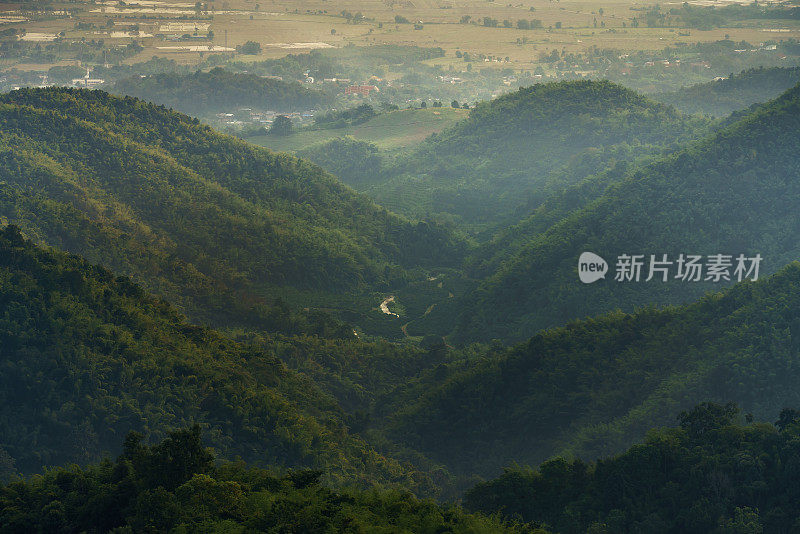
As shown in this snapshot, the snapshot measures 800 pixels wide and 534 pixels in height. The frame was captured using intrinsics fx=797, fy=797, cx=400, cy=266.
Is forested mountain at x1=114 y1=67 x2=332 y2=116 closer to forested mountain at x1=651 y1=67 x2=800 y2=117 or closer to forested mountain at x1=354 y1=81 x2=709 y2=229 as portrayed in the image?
forested mountain at x1=354 y1=81 x2=709 y2=229

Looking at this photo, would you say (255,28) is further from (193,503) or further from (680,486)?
(193,503)

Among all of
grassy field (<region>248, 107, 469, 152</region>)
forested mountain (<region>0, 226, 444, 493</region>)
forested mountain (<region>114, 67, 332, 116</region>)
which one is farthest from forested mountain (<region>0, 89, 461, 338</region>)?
forested mountain (<region>114, 67, 332, 116</region>)

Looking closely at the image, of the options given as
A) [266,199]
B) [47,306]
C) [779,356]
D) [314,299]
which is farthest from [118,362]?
[266,199]

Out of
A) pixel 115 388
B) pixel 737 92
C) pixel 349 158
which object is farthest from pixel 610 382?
pixel 737 92

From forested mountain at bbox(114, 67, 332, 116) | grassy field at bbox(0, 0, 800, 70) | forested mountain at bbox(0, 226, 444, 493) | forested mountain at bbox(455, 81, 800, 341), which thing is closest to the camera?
forested mountain at bbox(0, 226, 444, 493)

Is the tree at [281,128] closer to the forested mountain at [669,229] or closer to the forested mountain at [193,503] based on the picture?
the forested mountain at [669,229]

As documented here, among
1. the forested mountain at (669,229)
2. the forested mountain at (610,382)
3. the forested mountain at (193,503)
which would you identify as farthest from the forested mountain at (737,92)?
the forested mountain at (193,503)
